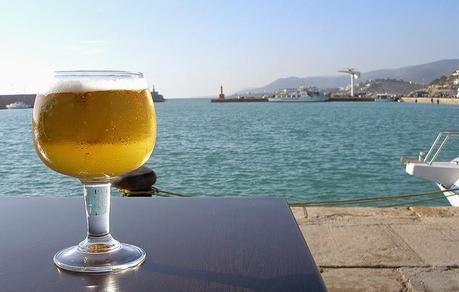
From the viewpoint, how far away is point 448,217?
4.22 metres

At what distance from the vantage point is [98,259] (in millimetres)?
843

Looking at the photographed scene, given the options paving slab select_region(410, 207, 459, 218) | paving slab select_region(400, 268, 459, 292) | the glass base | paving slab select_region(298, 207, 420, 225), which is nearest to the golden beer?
the glass base

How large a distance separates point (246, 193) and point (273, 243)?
13.7 metres

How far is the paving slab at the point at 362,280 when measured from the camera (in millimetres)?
2636

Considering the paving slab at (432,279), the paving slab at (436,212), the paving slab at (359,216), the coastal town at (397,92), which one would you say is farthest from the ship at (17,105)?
the paving slab at (432,279)

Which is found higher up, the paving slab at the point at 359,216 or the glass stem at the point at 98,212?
the glass stem at the point at 98,212

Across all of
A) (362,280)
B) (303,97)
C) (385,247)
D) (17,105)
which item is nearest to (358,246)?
(385,247)

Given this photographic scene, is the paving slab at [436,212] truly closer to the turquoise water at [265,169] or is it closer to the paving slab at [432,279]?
the paving slab at [432,279]

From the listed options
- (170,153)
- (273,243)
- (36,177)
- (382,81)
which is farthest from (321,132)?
(382,81)

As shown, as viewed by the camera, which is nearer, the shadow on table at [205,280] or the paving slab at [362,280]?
the shadow on table at [205,280]

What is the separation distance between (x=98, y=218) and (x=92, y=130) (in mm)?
128

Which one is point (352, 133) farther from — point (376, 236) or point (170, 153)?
point (376, 236)

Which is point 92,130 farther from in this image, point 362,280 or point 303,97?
point 303,97

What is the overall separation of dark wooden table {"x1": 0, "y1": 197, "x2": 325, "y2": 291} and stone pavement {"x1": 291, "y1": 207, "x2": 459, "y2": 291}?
1559 millimetres
